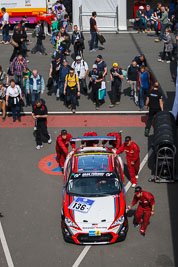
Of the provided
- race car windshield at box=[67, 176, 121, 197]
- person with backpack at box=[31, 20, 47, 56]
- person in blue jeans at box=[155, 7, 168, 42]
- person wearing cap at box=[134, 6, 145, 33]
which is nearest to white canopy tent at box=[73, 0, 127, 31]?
person wearing cap at box=[134, 6, 145, 33]

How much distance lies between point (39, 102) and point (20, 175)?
261 cm

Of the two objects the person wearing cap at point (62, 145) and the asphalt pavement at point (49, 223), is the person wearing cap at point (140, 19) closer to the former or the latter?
the asphalt pavement at point (49, 223)

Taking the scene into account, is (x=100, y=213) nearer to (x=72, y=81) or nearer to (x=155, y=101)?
(x=155, y=101)

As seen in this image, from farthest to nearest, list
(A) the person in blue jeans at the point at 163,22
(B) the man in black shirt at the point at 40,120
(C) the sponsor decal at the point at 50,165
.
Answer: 1. (A) the person in blue jeans at the point at 163,22
2. (B) the man in black shirt at the point at 40,120
3. (C) the sponsor decal at the point at 50,165

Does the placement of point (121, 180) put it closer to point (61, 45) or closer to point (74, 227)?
point (74, 227)

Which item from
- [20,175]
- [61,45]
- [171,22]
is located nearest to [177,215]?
[20,175]

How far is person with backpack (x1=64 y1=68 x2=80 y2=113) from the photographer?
784 inches

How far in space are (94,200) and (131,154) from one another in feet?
7.96

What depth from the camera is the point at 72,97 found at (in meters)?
20.3

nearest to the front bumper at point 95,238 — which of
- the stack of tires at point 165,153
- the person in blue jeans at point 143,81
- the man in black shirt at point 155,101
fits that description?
the stack of tires at point 165,153

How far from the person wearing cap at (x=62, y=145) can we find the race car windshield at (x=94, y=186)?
224 cm

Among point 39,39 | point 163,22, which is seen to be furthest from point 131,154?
point 163,22

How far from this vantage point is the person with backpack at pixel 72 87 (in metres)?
19.9

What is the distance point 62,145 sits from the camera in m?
15.7
